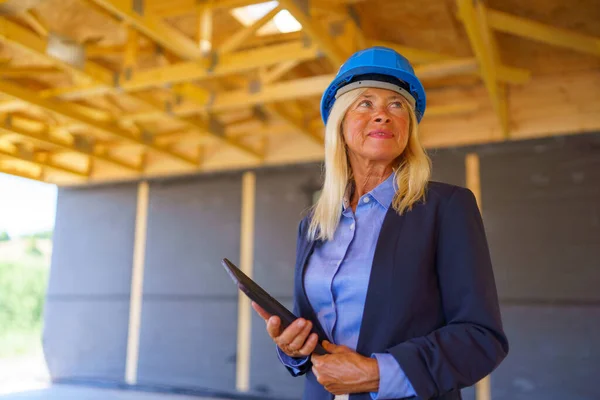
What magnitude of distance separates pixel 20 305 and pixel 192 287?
4717 millimetres

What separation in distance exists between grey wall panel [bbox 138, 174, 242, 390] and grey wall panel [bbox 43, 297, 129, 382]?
0.40 metres

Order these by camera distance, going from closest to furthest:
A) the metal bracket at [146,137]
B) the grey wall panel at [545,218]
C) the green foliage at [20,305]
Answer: the grey wall panel at [545,218] < the metal bracket at [146,137] < the green foliage at [20,305]

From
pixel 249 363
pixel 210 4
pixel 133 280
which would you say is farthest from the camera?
pixel 133 280

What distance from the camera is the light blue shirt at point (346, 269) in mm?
1009

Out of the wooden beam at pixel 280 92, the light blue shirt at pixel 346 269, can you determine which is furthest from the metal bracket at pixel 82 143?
the light blue shirt at pixel 346 269

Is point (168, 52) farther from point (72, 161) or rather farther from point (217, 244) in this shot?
point (72, 161)

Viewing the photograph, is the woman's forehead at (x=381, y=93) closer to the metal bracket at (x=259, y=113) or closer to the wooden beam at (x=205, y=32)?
the wooden beam at (x=205, y=32)

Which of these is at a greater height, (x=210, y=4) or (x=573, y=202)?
(x=210, y=4)

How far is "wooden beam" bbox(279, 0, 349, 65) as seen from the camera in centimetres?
268

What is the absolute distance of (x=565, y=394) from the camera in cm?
438

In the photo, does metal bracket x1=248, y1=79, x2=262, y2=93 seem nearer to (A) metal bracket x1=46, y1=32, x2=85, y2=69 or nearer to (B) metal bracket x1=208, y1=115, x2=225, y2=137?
(B) metal bracket x1=208, y1=115, x2=225, y2=137

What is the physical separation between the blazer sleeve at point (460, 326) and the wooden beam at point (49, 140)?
202 inches

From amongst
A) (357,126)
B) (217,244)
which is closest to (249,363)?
(217,244)

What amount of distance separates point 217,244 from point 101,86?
2.72 m
